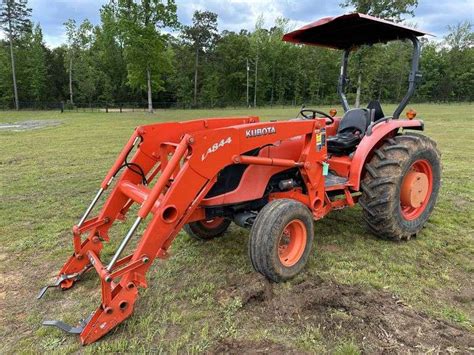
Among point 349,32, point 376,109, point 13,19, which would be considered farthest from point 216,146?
point 13,19

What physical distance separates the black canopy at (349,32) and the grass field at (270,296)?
2471 millimetres

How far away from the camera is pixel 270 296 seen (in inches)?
126

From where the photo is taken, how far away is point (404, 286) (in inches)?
134

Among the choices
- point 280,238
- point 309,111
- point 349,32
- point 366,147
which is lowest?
point 280,238

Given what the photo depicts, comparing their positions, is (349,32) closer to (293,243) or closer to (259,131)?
(259,131)

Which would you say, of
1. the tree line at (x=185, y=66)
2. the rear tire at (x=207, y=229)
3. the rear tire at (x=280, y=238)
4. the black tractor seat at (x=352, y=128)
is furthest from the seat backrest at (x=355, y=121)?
the tree line at (x=185, y=66)

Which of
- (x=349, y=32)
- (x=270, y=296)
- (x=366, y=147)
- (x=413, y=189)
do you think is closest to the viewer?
(x=270, y=296)

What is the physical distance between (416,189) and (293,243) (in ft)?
6.37

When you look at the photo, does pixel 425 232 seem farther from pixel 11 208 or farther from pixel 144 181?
pixel 11 208

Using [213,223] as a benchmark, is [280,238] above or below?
above

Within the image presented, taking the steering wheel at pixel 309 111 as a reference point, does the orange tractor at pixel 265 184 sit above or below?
below

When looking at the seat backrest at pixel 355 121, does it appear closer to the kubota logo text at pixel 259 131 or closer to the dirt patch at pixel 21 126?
the kubota logo text at pixel 259 131

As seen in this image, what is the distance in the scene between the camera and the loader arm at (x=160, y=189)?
2.71 metres

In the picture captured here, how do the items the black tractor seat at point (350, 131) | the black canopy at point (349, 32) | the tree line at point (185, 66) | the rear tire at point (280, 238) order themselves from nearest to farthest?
the rear tire at point (280, 238) < the black canopy at point (349, 32) < the black tractor seat at point (350, 131) < the tree line at point (185, 66)
